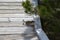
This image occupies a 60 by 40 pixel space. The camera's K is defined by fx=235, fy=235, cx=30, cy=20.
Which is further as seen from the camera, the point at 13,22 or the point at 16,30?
the point at 13,22

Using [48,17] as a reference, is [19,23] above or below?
below

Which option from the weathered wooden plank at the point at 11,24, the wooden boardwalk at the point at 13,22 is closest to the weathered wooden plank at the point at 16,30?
the wooden boardwalk at the point at 13,22

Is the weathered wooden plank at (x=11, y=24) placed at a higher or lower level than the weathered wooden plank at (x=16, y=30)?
higher

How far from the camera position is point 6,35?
3.89 meters

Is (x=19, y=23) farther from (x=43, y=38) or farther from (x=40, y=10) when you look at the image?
(x=40, y=10)

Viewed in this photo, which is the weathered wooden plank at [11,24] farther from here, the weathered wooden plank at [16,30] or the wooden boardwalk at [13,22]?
the weathered wooden plank at [16,30]

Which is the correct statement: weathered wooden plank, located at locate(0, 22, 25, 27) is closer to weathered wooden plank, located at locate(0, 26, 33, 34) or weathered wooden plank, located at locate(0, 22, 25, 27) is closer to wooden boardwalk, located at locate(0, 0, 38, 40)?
wooden boardwalk, located at locate(0, 0, 38, 40)

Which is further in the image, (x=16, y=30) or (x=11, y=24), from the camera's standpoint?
(x=11, y=24)

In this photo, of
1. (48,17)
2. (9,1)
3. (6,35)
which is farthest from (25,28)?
(9,1)

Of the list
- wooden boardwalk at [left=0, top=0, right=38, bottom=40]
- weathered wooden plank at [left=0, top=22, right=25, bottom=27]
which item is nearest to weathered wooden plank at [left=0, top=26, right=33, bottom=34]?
wooden boardwalk at [left=0, top=0, right=38, bottom=40]

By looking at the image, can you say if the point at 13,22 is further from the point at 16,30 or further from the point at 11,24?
the point at 16,30

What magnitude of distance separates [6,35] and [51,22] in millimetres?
773

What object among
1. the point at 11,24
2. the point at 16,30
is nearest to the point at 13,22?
the point at 11,24

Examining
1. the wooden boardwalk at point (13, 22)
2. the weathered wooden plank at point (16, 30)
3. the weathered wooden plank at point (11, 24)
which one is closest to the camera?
the wooden boardwalk at point (13, 22)
